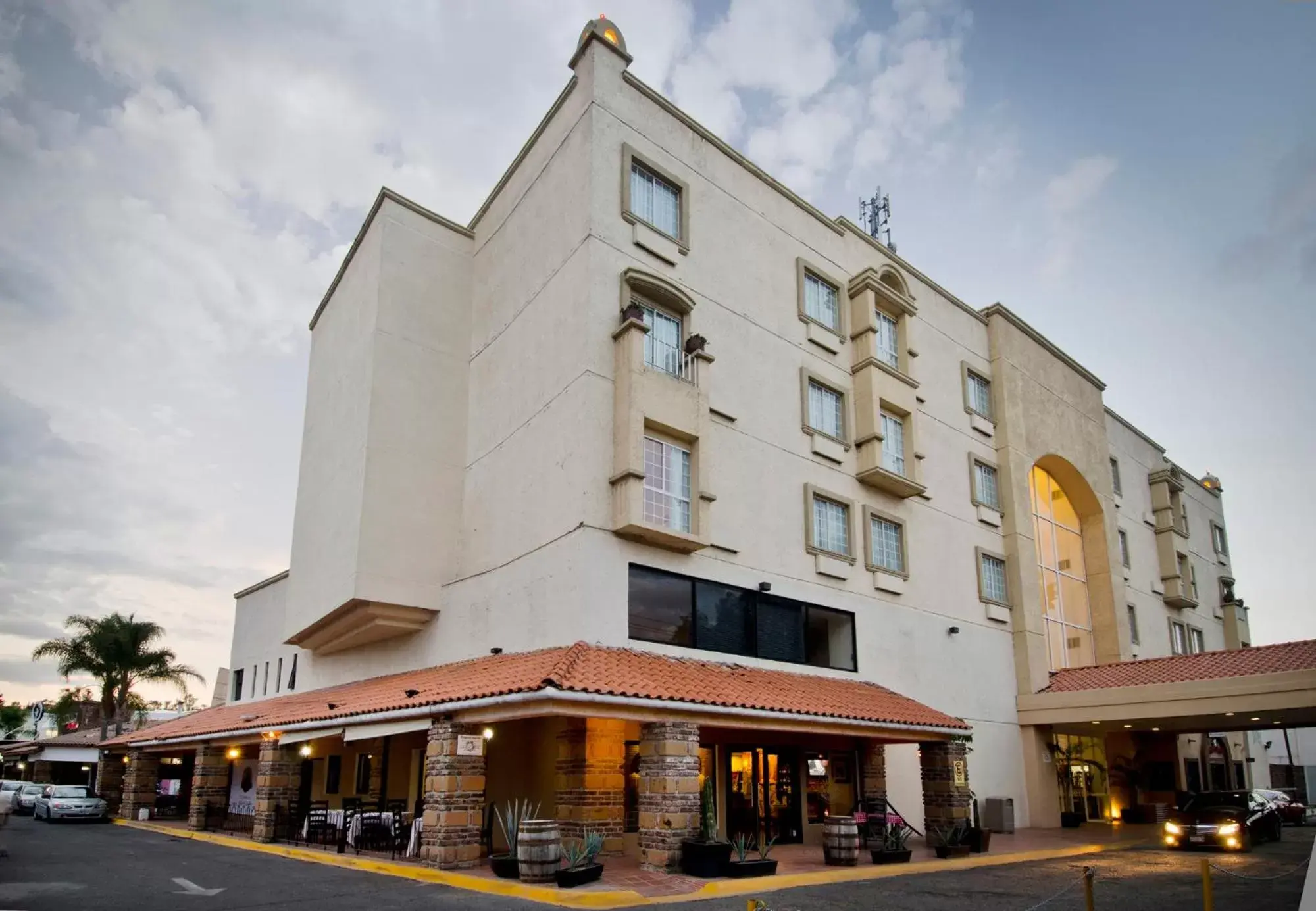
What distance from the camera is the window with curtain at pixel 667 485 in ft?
63.2

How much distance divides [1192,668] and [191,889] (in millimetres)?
24363

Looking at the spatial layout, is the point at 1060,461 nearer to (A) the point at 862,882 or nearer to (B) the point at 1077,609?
(B) the point at 1077,609

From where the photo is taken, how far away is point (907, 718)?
65.5 feet

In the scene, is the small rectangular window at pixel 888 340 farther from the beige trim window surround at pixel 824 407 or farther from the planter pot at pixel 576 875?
the planter pot at pixel 576 875

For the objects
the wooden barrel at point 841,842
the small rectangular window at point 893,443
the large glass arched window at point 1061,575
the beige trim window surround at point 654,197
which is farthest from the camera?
the large glass arched window at point 1061,575

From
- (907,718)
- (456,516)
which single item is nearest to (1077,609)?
(907,718)

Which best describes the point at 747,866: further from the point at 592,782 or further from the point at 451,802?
the point at 451,802

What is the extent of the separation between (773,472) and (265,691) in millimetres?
21030

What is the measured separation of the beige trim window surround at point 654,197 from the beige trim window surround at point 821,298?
13.9 ft

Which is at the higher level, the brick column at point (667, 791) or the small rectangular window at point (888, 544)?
the small rectangular window at point (888, 544)

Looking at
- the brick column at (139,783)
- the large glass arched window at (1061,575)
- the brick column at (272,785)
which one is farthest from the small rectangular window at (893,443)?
the brick column at (139,783)

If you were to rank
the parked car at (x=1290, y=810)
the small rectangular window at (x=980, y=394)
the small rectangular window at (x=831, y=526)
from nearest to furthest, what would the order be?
the small rectangular window at (x=831, y=526), the small rectangular window at (x=980, y=394), the parked car at (x=1290, y=810)

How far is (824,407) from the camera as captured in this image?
24.5m

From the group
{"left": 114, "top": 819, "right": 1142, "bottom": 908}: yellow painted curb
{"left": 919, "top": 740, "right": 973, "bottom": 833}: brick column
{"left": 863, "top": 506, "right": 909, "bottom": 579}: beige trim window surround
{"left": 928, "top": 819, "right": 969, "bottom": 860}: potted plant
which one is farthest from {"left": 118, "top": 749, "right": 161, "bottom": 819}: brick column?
{"left": 928, "top": 819, "right": 969, "bottom": 860}: potted plant
